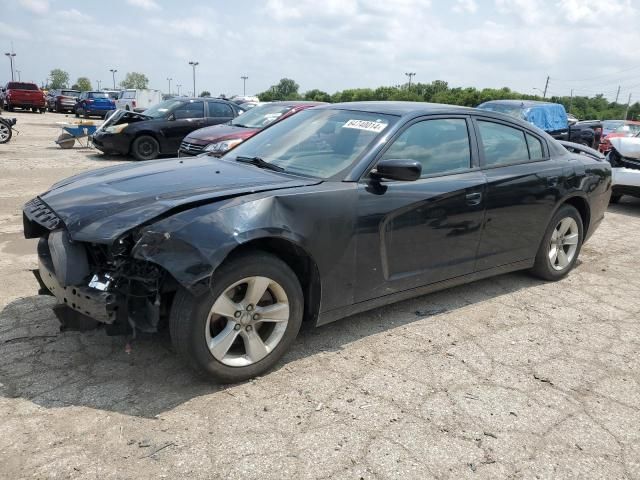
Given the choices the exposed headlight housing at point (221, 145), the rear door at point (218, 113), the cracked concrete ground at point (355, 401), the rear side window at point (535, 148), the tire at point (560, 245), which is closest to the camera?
the cracked concrete ground at point (355, 401)

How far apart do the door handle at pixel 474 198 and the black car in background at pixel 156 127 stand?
10150mm

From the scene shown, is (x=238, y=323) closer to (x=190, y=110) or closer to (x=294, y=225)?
(x=294, y=225)

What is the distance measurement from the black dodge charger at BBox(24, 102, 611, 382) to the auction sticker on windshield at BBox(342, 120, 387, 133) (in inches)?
0.6

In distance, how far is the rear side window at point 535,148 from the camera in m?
4.58

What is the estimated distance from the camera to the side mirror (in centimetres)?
323

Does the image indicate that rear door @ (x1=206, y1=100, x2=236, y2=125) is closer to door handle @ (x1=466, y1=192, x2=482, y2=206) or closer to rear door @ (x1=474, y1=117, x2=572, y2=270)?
rear door @ (x1=474, y1=117, x2=572, y2=270)

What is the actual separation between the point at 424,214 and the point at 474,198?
564 mm

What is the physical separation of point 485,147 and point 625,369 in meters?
1.89

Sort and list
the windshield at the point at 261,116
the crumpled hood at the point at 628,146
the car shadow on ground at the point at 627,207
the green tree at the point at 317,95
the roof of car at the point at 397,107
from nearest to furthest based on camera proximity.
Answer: the roof of car at the point at 397,107 < the crumpled hood at the point at 628,146 < the car shadow on ground at the point at 627,207 < the windshield at the point at 261,116 < the green tree at the point at 317,95

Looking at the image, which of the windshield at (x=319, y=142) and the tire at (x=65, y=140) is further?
the tire at (x=65, y=140)

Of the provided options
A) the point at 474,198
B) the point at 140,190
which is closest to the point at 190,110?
the point at 474,198

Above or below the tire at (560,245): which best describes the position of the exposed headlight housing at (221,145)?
above

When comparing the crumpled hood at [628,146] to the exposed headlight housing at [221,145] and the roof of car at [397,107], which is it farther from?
the exposed headlight housing at [221,145]

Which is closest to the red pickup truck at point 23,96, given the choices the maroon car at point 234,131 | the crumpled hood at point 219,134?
the maroon car at point 234,131
